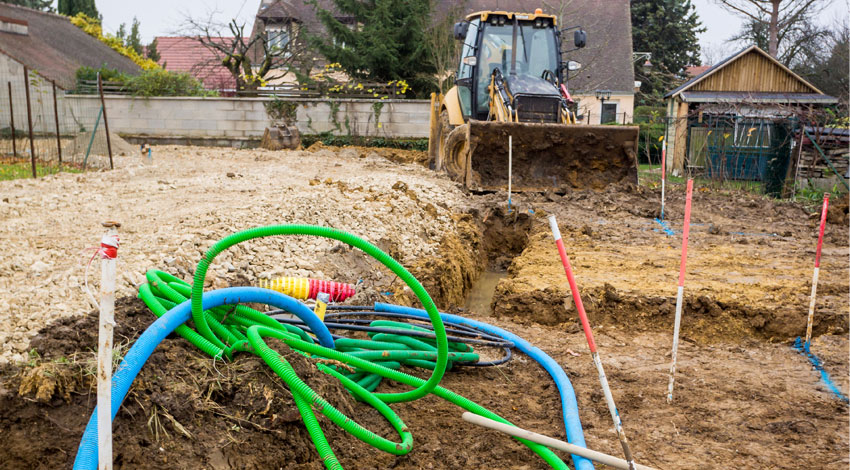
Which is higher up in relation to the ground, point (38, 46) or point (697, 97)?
point (38, 46)

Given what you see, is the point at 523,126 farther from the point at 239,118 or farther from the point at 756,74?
the point at 756,74

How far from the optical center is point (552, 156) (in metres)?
10.5

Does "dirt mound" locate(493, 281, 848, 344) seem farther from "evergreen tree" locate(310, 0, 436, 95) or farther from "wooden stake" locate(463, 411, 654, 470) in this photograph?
"evergreen tree" locate(310, 0, 436, 95)

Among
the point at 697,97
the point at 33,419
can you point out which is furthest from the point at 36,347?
the point at 697,97

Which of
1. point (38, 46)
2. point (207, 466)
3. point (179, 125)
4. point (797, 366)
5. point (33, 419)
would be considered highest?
point (38, 46)

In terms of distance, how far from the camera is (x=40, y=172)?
11438mm

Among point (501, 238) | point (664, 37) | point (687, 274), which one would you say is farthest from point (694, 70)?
point (687, 274)

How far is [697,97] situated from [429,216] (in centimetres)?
1607

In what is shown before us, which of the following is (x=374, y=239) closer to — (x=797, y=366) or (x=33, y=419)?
(x=797, y=366)

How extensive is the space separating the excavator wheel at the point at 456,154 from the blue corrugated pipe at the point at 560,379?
662cm

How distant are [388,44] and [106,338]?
19.7m

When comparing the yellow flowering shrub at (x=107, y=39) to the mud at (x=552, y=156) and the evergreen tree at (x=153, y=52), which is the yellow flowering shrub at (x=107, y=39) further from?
the mud at (x=552, y=156)

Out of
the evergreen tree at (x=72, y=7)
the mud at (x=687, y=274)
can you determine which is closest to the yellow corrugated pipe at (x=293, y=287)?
the mud at (x=687, y=274)

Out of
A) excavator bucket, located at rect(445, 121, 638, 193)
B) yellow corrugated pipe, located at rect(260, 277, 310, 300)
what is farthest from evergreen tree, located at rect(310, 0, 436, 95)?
yellow corrugated pipe, located at rect(260, 277, 310, 300)
